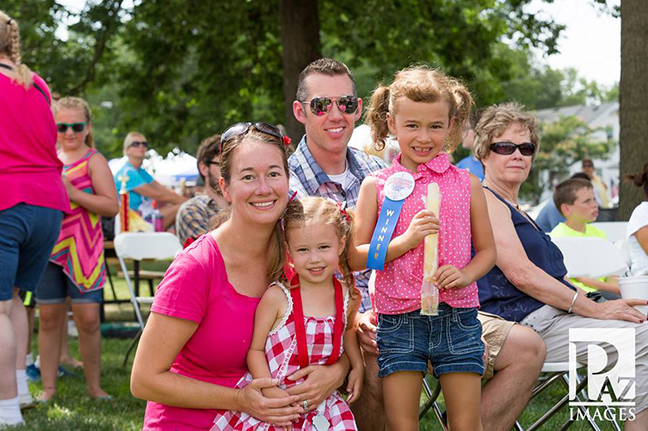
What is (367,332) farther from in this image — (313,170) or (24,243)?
(24,243)

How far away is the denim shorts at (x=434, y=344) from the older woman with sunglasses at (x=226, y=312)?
0.23 meters

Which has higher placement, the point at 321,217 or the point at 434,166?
the point at 434,166

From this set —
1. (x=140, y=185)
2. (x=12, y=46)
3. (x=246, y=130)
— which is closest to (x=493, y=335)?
(x=246, y=130)

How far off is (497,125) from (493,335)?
1.19 m

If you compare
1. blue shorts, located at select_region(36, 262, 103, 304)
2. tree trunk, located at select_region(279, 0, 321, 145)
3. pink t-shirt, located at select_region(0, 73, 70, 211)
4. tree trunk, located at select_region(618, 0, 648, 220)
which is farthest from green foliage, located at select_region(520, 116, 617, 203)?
pink t-shirt, located at select_region(0, 73, 70, 211)

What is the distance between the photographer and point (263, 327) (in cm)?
284

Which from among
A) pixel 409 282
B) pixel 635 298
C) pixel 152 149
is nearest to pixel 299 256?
pixel 409 282

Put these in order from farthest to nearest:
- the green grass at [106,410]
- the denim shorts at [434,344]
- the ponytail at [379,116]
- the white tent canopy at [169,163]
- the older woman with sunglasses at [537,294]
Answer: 1. the white tent canopy at [169,163]
2. the green grass at [106,410]
3. the older woman with sunglasses at [537,294]
4. the ponytail at [379,116]
5. the denim shorts at [434,344]

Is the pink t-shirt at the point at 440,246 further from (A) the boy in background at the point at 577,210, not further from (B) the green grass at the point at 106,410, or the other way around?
(A) the boy in background at the point at 577,210

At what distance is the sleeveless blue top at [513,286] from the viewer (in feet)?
12.8

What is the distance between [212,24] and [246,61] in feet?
5.25

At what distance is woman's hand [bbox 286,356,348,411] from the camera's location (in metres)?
2.82

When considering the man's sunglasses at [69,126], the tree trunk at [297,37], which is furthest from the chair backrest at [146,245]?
the tree trunk at [297,37]

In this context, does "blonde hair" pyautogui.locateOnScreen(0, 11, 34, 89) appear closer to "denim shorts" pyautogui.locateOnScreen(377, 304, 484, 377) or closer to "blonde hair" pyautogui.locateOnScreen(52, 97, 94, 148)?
"blonde hair" pyautogui.locateOnScreen(52, 97, 94, 148)
